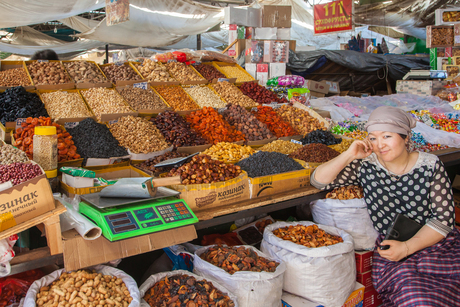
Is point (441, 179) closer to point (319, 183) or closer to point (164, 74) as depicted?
point (319, 183)

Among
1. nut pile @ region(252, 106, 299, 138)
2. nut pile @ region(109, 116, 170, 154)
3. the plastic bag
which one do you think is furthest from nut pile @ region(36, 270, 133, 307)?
nut pile @ region(252, 106, 299, 138)

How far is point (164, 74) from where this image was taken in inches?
140

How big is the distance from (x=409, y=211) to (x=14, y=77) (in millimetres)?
3179

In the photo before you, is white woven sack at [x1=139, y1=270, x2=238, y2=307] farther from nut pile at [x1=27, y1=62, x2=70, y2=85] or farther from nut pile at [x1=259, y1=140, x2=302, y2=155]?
nut pile at [x1=27, y1=62, x2=70, y2=85]

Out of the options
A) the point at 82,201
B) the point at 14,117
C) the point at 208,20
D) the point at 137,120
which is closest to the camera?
the point at 82,201

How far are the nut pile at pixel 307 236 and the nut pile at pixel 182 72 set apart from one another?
7.09 feet

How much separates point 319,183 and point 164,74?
212cm

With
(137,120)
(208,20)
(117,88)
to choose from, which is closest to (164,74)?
(117,88)

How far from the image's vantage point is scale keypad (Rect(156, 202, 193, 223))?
60.3 inches

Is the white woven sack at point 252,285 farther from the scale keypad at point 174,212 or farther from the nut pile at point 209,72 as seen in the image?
the nut pile at point 209,72

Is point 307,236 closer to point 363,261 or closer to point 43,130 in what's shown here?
point 363,261

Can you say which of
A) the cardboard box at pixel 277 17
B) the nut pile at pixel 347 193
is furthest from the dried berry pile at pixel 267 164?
the cardboard box at pixel 277 17

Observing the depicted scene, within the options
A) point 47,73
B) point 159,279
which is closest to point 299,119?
point 159,279

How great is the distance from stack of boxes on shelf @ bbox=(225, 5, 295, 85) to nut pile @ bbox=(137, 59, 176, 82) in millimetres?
1199
